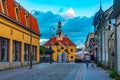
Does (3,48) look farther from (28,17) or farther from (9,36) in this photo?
(28,17)

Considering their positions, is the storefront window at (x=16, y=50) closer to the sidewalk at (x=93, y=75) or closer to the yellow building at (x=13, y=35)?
the yellow building at (x=13, y=35)

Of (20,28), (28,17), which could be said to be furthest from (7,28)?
(28,17)

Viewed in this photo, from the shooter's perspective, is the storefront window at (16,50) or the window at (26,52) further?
the window at (26,52)

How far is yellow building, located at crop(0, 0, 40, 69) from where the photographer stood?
40062 millimetres

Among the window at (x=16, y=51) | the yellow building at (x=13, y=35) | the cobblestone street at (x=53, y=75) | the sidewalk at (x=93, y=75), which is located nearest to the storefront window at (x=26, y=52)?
the yellow building at (x=13, y=35)

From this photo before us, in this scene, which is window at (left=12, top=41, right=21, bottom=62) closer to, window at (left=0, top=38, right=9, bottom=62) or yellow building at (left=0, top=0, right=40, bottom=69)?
yellow building at (left=0, top=0, right=40, bottom=69)

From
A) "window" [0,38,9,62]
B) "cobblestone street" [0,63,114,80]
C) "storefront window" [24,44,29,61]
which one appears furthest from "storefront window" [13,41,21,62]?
"cobblestone street" [0,63,114,80]

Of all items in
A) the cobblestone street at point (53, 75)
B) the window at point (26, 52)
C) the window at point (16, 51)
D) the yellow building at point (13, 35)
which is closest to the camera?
the cobblestone street at point (53, 75)

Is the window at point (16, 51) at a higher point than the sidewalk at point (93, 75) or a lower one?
higher

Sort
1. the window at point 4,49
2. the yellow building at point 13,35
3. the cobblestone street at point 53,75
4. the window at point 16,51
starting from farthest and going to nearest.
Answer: the window at point 16,51 → the yellow building at point 13,35 → the window at point 4,49 → the cobblestone street at point 53,75

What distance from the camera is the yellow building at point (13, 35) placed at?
4006 centimetres

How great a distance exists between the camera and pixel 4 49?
135ft

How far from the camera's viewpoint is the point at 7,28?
4166 centimetres

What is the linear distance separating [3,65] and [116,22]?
57.5 feet
